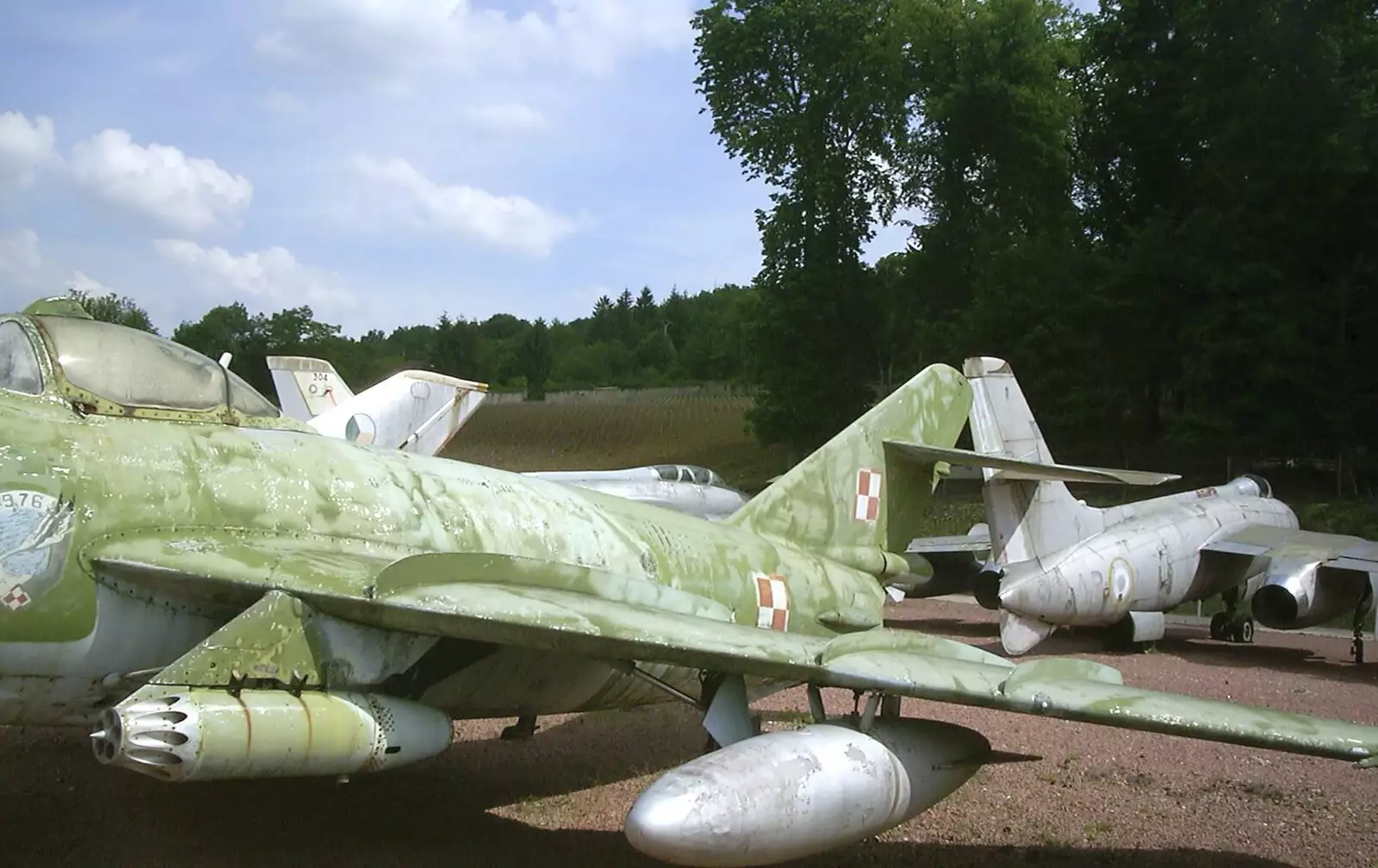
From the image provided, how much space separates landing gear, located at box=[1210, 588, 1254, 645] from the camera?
48.8ft

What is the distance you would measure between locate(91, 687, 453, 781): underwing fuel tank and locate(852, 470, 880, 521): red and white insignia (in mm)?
3872

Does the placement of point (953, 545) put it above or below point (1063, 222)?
below

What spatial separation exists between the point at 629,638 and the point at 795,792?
2.93 ft

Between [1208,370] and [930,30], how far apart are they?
15867mm

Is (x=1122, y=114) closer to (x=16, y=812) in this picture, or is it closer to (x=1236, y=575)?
(x=1236, y=575)

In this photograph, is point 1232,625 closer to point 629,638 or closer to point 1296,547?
point 1296,547

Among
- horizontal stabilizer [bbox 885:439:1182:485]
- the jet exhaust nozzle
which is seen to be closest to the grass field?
the jet exhaust nozzle

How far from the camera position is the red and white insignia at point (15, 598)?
170 inches

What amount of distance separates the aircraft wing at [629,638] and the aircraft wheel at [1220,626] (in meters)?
11.6

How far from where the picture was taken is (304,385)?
16.6m

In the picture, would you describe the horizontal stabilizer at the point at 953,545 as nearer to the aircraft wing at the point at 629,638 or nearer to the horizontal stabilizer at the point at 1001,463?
the horizontal stabilizer at the point at 1001,463

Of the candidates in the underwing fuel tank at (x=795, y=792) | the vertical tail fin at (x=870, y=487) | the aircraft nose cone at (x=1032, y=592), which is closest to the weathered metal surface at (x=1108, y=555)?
the aircraft nose cone at (x=1032, y=592)

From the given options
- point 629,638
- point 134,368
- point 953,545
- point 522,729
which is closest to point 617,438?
point 953,545

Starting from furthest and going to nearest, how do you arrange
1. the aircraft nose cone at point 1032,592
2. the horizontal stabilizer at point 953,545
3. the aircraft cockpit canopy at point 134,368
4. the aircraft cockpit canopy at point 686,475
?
the aircraft cockpit canopy at point 686,475 → the horizontal stabilizer at point 953,545 → the aircraft nose cone at point 1032,592 → the aircraft cockpit canopy at point 134,368
